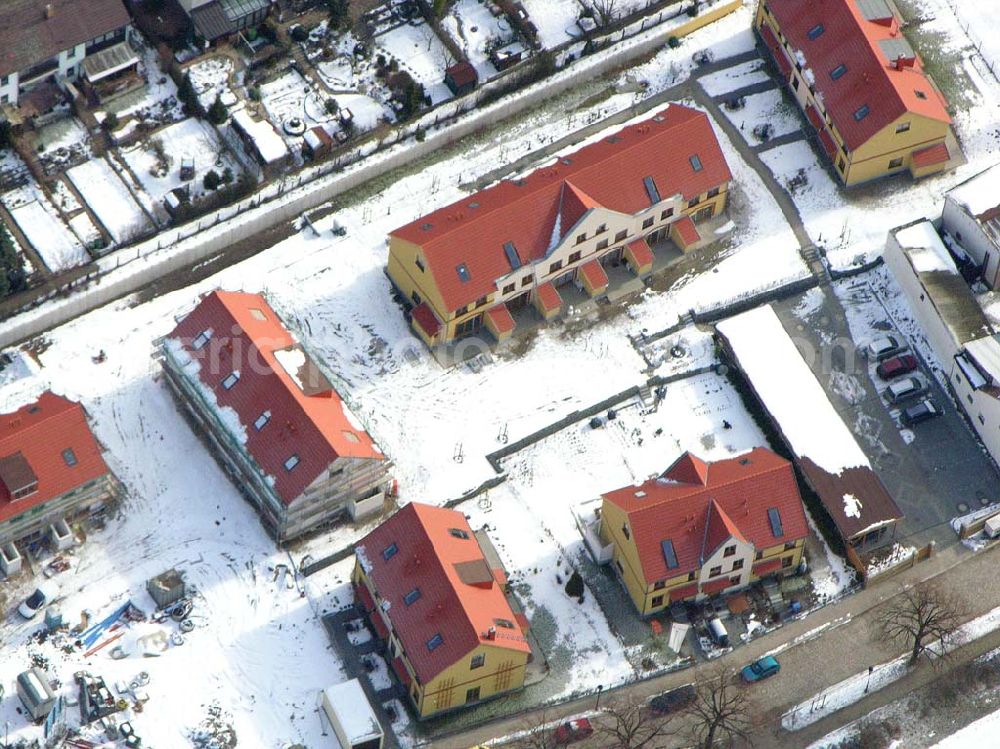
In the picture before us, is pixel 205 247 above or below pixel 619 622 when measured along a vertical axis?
above

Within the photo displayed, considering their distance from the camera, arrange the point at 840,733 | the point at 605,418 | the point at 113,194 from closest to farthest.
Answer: the point at 840,733
the point at 605,418
the point at 113,194

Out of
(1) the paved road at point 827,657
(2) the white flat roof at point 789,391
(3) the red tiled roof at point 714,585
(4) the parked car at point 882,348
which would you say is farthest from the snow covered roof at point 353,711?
(4) the parked car at point 882,348

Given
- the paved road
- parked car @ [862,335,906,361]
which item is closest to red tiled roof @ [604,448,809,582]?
the paved road

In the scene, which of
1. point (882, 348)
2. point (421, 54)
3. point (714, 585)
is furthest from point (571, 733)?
point (421, 54)

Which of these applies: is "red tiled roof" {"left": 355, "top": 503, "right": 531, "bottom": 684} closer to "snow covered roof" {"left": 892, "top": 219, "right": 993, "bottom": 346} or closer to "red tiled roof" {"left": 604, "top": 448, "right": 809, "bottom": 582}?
"red tiled roof" {"left": 604, "top": 448, "right": 809, "bottom": 582}

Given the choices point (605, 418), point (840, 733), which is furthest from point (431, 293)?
point (840, 733)

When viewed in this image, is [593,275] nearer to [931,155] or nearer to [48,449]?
[931,155]

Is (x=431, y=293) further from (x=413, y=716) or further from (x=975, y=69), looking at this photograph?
(x=975, y=69)
